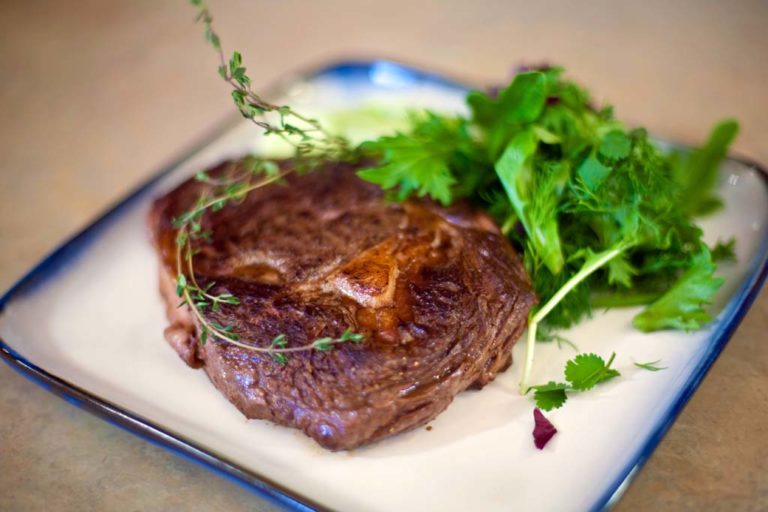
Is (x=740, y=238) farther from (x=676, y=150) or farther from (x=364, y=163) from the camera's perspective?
(x=364, y=163)

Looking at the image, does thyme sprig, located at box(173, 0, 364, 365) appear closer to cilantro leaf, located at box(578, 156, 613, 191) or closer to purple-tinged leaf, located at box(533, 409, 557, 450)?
purple-tinged leaf, located at box(533, 409, 557, 450)

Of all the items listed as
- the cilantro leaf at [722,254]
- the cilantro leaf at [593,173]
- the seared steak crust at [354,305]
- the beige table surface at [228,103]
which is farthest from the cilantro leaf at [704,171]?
the seared steak crust at [354,305]

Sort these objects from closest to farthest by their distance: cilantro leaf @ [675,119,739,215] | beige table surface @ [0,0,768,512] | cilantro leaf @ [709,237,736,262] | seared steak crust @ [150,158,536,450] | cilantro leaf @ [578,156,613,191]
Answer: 1. seared steak crust @ [150,158,536,450]
2. beige table surface @ [0,0,768,512]
3. cilantro leaf @ [578,156,613,191]
4. cilantro leaf @ [709,237,736,262]
5. cilantro leaf @ [675,119,739,215]

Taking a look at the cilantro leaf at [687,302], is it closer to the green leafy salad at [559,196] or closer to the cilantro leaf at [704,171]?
the green leafy salad at [559,196]

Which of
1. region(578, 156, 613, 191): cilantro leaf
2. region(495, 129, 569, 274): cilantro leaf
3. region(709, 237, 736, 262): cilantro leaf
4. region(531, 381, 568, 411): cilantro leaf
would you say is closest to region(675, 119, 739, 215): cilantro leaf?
region(709, 237, 736, 262): cilantro leaf

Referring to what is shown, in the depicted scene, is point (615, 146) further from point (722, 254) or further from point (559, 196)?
point (722, 254)

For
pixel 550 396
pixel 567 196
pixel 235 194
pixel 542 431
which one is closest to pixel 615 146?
pixel 567 196
